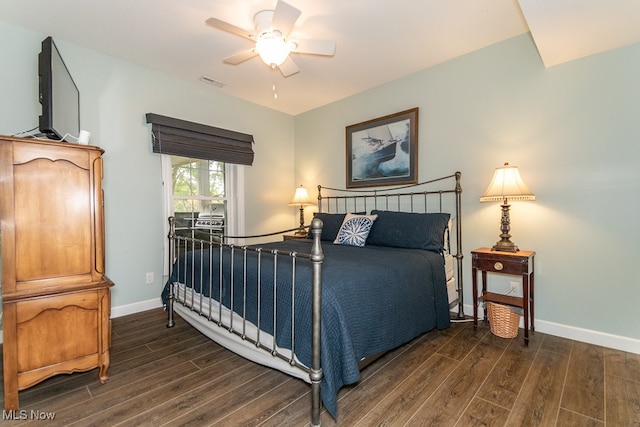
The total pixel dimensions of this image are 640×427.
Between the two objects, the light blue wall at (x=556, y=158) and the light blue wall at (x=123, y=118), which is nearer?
the light blue wall at (x=556, y=158)

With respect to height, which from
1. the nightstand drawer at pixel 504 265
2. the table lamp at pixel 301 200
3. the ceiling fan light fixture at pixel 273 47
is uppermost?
the ceiling fan light fixture at pixel 273 47

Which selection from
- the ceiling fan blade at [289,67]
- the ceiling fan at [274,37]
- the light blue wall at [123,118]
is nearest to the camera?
the ceiling fan at [274,37]

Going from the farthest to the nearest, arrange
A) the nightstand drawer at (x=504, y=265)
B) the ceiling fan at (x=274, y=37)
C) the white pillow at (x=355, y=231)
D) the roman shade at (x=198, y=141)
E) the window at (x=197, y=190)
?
the window at (x=197, y=190) → the roman shade at (x=198, y=141) → the white pillow at (x=355, y=231) → the nightstand drawer at (x=504, y=265) → the ceiling fan at (x=274, y=37)

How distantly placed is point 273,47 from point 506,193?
201cm

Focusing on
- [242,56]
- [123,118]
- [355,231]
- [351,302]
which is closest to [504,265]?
[355,231]

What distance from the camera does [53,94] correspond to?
75.5 inches

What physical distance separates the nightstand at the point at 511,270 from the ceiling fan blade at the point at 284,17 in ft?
7.19

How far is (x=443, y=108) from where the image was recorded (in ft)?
9.99

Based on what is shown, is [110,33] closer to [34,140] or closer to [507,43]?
[34,140]

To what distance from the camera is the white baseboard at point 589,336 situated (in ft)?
7.02

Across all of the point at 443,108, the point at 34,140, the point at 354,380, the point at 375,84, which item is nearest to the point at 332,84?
the point at 375,84

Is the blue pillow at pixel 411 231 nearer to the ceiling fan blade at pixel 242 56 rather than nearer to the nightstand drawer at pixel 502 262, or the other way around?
the nightstand drawer at pixel 502 262

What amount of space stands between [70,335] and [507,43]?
379 cm

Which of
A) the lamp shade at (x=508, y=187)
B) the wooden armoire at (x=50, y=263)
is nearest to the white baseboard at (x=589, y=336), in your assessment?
the lamp shade at (x=508, y=187)
